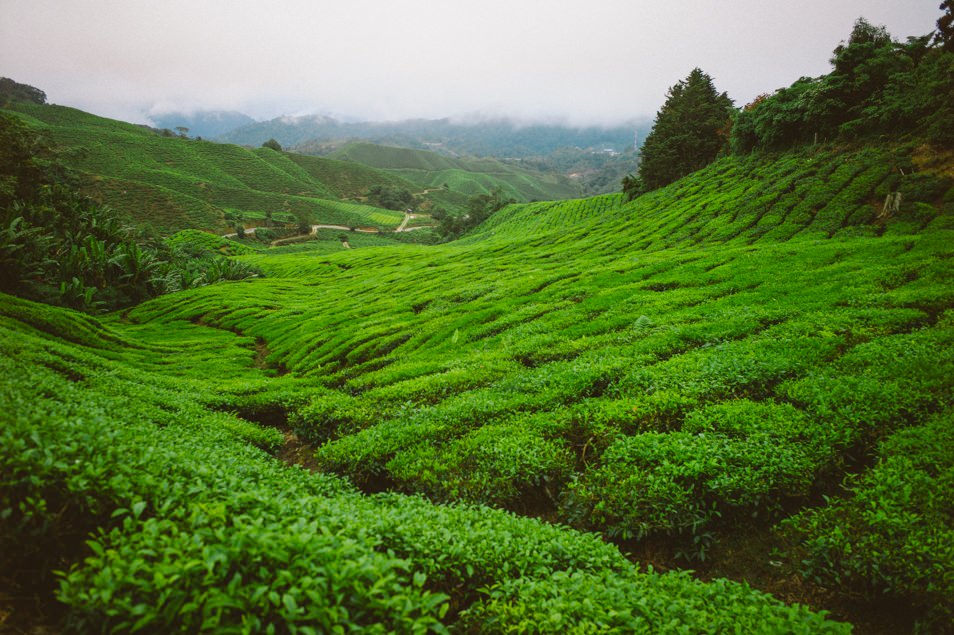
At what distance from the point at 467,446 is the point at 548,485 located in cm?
257

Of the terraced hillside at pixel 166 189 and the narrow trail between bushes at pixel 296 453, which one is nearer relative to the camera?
the narrow trail between bushes at pixel 296 453

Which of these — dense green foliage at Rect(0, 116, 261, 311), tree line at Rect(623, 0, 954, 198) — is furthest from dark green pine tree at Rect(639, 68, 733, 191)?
dense green foliage at Rect(0, 116, 261, 311)

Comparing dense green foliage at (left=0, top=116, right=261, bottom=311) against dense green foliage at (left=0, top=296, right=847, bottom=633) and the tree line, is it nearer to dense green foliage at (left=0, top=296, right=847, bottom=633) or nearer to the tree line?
dense green foliage at (left=0, top=296, right=847, bottom=633)

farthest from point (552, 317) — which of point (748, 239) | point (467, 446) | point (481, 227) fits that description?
point (481, 227)

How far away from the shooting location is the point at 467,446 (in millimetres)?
11188

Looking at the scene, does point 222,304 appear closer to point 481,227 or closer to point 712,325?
point 712,325

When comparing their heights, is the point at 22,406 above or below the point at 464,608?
above

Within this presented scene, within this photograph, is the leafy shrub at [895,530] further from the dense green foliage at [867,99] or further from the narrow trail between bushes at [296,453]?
the dense green foliage at [867,99]

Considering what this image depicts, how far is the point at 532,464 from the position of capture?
9969 millimetres

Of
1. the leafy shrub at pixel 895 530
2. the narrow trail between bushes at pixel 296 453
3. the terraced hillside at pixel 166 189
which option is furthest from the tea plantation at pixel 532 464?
the terraced hillside at pixel 166 189

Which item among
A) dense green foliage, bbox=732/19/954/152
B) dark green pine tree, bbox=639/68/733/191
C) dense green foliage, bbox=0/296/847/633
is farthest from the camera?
dark green pine tree, bbox=639/68/733/191

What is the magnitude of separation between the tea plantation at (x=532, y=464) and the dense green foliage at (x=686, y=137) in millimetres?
49733

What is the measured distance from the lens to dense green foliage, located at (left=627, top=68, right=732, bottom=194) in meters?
69.2

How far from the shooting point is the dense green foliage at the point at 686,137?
6925cm
